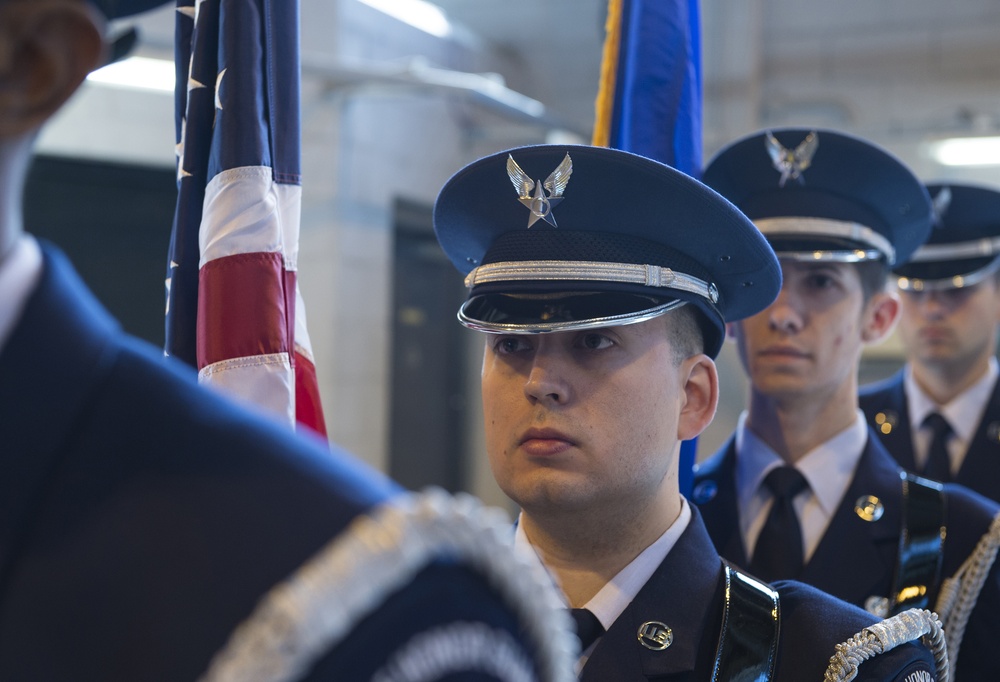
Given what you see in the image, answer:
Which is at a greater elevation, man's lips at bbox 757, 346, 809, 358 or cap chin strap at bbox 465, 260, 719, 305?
cap chin strap at bbox 465, 260, 719, 305

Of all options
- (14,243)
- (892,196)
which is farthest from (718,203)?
(14,243)

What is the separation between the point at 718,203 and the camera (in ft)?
4.33

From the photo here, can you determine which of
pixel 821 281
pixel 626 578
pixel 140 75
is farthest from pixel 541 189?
pixel 140 75

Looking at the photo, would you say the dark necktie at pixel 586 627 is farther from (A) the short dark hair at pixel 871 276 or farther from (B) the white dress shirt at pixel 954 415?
(B) the white dress shirt at pixel 954 415

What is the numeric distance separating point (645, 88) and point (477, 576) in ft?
4.57

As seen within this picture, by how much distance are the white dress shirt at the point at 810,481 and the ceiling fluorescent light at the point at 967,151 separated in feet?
14.7

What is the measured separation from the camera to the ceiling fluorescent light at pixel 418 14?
17.8 feet

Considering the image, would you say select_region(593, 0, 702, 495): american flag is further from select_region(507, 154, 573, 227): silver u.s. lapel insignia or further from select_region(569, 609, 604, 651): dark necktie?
select_region(569, 609, 604, 651): dark necktie

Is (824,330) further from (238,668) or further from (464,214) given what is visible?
(238,668)

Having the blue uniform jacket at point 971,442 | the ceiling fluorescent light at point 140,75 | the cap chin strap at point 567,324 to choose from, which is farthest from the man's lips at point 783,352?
the ceiling fluorescent light at point 140,75

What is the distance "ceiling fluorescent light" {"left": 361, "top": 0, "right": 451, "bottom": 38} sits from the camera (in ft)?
17.8

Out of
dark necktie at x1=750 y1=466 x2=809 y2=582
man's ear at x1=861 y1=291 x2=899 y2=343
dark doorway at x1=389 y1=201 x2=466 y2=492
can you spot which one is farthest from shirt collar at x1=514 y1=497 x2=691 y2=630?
dark doorway at x1=389 y1=201 x2=466 y2=492

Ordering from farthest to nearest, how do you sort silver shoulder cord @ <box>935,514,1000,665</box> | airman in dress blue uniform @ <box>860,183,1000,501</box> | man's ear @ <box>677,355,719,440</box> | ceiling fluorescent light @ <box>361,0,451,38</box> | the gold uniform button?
ceiling fluorescent light @ <box>361,0,451,38</box>
airman in dress blue uniform @ <box>860,183,1000,501</box>
the gold uniform button
silver shoulder cord @ <box>935,514,1000,665</box>
man's ear @ <box>677,355,719,440</box>

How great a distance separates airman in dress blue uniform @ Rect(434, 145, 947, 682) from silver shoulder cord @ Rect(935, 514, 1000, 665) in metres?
0.30
